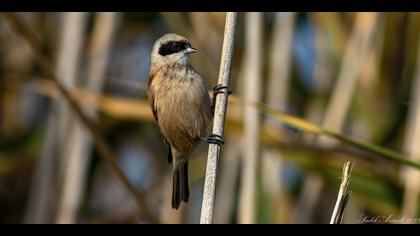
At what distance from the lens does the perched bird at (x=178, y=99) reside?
9.70 ft

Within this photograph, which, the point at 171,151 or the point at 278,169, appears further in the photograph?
the point at 278,169

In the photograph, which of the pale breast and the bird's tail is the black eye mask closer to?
the pale breast

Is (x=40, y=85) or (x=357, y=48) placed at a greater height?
(x=357, y=48)

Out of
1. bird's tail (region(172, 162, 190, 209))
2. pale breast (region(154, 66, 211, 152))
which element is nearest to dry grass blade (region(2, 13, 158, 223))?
bird's tail (region(172, 162, 190, 209))

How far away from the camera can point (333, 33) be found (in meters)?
3.90

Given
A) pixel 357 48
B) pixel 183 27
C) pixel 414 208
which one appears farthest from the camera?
pixel 183 27

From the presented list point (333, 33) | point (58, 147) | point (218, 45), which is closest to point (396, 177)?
point (333, 33)

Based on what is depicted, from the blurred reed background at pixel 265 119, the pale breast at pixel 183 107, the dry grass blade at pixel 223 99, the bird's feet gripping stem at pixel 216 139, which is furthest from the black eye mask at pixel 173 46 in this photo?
the bird's feet gripping stem at pixel 216 139

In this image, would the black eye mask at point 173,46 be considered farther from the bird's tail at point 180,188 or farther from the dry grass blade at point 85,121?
the bird's tail at point 180,188

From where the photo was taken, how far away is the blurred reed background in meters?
3.43

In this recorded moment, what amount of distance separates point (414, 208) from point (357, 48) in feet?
3.07

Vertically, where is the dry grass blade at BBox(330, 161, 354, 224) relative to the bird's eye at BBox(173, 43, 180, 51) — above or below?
below

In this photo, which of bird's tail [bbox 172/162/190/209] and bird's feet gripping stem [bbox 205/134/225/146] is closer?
bird's feet gripping stem [bbox 205/134/225/146]

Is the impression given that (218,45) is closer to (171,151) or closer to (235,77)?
(235,77)
